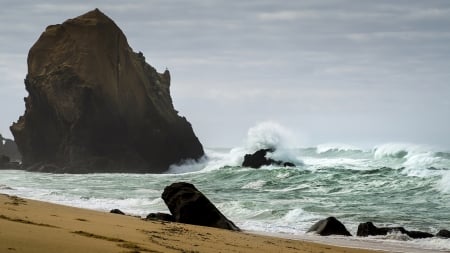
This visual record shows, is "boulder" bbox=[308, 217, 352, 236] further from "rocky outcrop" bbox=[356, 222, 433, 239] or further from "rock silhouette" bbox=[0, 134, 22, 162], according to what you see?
"rock silhouette" bbox=[0, 134, 22, 162]

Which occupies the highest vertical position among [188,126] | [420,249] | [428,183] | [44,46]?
[44,46]

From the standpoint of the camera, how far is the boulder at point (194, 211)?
14.2 m

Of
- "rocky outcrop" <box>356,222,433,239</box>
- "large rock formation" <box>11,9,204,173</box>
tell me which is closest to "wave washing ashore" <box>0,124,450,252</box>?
"rocky outcrop" <box>356,222,433,239</box>

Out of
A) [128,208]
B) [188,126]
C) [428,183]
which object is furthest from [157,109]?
[128,208]

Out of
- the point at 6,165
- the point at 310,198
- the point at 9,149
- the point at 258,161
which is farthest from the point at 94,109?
the point at 9,149

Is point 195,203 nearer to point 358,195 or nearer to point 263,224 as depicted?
point 263,224

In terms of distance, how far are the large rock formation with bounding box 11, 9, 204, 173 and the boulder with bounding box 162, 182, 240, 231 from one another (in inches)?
1553

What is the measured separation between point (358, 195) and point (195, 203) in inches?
446

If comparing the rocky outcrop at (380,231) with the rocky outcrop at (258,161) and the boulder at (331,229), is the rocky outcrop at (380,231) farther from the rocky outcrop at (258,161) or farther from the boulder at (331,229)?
the rocky outcrop at (258,161)

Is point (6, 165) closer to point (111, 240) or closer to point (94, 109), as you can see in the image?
point (94, 109)

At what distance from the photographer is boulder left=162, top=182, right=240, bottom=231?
1415cm

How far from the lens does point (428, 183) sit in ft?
86.1

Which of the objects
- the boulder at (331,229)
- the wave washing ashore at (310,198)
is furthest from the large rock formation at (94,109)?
the boulder at (331,229)

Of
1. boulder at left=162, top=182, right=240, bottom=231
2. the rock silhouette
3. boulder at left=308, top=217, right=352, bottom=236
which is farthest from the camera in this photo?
the rock silhouette
